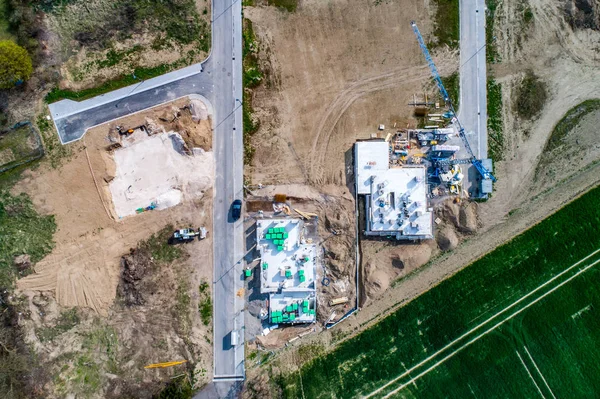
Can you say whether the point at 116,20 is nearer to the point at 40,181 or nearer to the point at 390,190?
the point at 40,181

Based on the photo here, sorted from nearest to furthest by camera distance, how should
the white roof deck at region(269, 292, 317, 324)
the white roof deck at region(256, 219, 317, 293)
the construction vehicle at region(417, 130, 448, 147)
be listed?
the white roof deck at region(269, 292, 317, 324), the white roof deck at region(256, 219, 317, 293), the construction vehicle at region(417, 130, 448, 147)

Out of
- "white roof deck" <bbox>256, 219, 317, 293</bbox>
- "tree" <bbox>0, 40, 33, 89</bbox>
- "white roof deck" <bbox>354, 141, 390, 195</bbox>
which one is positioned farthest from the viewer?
"white roof deck" <bbox>354, 141, 390, 195</bbox>

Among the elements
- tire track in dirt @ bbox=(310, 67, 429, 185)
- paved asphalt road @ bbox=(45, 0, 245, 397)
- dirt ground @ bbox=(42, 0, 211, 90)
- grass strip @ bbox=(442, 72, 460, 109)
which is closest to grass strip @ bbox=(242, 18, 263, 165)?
paved asphalt road @ bbox=(45, 0, 245, 397)

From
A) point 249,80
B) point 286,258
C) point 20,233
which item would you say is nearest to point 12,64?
point 20,233

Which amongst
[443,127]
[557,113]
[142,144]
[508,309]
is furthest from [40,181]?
[557,113]

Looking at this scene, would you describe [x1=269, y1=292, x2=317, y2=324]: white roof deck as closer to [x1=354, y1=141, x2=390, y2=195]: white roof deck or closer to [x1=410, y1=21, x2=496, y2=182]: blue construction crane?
[x1=354, y1=141, x2=390, y2=195]: white roof deck

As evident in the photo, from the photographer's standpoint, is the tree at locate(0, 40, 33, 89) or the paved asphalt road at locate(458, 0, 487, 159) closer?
the tree at locate(0, 40, 33, 89)

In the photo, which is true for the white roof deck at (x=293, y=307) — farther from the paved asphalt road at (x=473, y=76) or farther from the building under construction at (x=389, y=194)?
the paved asphalt road at (x=473, y=76)

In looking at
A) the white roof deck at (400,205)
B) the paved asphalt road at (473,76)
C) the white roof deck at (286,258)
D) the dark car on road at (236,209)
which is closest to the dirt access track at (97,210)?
the dark car on road at (236,209)
